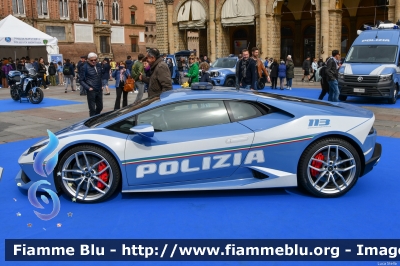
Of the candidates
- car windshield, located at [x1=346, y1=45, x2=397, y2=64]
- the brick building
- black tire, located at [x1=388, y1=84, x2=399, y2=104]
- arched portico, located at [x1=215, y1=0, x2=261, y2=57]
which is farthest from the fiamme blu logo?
the brick building

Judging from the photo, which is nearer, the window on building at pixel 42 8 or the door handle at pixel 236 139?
the door handle at pixel 236 139

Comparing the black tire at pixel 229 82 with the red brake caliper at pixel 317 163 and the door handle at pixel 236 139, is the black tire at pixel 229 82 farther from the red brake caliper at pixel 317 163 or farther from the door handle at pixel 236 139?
the door handle at pixel 236 139

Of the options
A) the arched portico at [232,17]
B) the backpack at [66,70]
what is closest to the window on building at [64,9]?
the arched portico at [232,17]

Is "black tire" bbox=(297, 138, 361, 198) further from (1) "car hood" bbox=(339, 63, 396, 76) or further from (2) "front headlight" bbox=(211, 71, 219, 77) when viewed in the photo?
(2) "front headlight" bbox=(211, 71, 219, 77)

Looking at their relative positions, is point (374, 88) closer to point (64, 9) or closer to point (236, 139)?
point (236, 139)

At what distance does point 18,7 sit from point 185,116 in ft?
159

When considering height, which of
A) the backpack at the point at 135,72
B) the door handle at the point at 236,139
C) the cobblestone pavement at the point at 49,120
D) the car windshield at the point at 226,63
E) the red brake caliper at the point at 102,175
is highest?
the car windshield at the point at 226,63

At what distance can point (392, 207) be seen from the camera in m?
4.82

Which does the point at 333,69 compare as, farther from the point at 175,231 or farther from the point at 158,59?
the point at 175,231

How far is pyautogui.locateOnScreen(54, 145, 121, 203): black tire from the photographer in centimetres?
484

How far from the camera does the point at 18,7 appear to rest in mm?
47094

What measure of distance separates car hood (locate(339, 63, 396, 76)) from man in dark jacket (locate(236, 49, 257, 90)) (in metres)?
4.89

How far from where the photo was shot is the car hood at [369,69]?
1367 cm

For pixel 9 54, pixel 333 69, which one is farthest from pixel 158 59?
pixel 9 54
